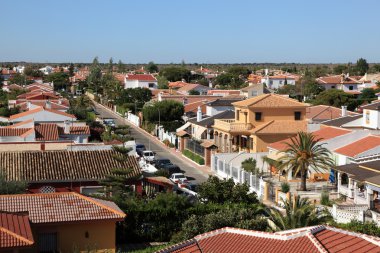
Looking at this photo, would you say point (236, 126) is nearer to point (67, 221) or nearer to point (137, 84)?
point (67, 221)

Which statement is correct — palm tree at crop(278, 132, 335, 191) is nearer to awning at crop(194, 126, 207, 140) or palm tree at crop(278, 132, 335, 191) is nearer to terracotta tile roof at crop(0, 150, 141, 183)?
terracotta tile roof at crop(0, 150, 141, 183)

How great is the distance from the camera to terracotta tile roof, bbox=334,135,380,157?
36247 millimetres

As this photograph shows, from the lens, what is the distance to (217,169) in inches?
1761

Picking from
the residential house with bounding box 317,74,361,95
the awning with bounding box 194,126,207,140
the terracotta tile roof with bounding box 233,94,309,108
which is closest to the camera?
the terracotta tile roof with bounding box 233,94,309,108

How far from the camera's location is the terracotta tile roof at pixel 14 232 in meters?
17.8

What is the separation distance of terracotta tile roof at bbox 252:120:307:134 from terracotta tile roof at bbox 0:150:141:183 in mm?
17890

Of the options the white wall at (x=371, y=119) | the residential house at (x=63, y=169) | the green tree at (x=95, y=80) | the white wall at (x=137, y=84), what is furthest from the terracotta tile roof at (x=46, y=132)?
the green tree at (x=95, y=80)

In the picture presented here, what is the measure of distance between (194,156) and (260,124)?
19.9 feet

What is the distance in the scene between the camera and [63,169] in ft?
100.0

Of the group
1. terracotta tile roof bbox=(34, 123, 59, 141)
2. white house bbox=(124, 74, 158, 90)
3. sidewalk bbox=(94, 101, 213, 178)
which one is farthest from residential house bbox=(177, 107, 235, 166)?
white house bbox=(124, 74, 158, 90)

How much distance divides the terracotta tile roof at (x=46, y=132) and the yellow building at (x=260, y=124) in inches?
547

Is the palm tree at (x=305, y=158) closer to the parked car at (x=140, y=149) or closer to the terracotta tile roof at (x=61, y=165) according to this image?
the terracotta tile roof at (x=61, y=165)

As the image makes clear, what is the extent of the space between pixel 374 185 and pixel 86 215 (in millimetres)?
14788

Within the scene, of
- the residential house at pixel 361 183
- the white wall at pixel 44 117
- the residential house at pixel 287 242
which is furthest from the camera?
the white wall at pixel 44 117
